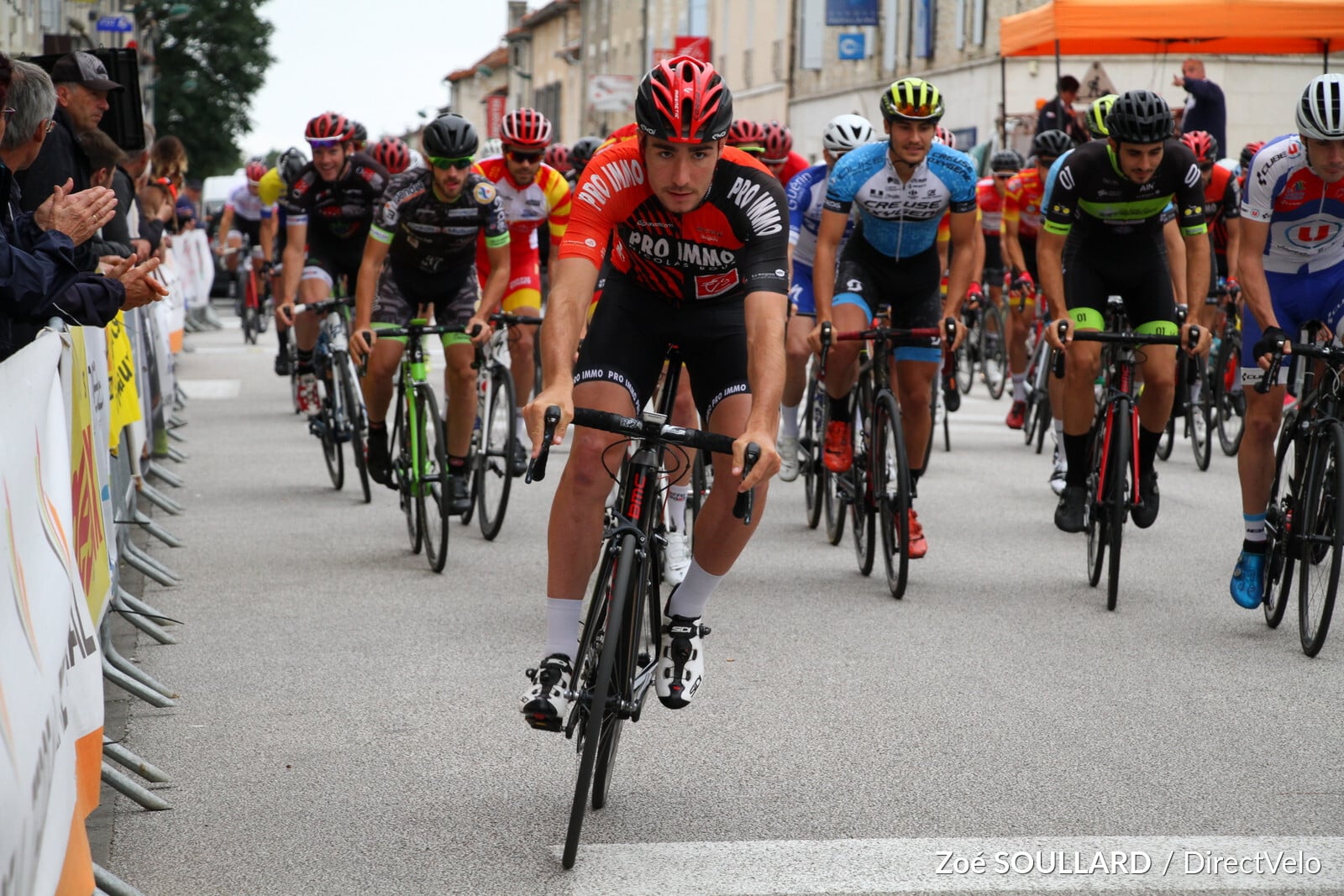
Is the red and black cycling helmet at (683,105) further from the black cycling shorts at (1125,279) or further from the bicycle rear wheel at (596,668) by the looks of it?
the black cycling shorts at (1125,279)

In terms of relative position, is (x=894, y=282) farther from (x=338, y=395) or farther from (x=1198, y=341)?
(x=338, y=395)

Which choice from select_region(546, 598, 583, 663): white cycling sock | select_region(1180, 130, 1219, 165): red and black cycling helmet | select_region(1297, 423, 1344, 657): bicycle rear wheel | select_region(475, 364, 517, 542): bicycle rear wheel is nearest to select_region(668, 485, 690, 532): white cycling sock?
select_region(475, 364, 517, 542): bicycle rear wheel

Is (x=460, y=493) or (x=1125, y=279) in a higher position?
(x=1125, y=279)

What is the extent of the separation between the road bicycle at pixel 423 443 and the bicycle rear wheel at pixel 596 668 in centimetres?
395

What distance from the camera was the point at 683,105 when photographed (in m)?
4.46

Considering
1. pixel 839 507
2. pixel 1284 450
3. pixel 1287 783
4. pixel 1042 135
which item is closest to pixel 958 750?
pixel 1287 783

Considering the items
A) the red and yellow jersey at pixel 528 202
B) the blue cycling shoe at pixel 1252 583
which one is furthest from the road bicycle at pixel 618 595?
the red and yellow jersey at pixel 528 202

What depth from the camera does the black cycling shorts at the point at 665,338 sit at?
502cm

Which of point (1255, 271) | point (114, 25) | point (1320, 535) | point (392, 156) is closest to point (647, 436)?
point (1320, 535)

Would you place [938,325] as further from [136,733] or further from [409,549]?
[136,733]

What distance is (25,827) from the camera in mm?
2932

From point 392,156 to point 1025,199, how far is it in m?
5.07

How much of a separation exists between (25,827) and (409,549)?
20.3ft

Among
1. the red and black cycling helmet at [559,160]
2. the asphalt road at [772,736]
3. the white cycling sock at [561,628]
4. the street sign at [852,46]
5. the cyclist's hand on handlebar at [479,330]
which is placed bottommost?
the asphalt road at [772,736]
